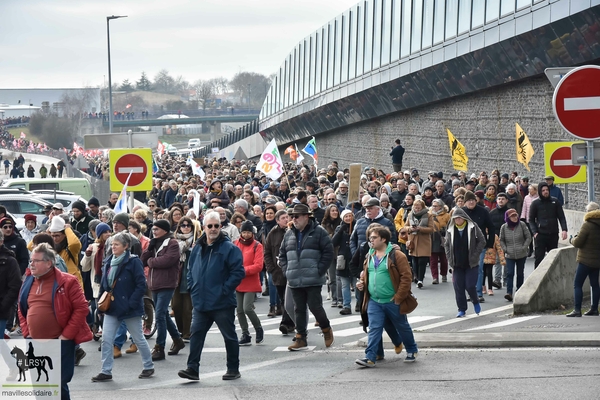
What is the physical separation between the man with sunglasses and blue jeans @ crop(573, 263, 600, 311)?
5.08 meters

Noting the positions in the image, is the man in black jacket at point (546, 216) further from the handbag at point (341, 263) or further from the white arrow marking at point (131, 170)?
the white arrow marking at point (131, 170)

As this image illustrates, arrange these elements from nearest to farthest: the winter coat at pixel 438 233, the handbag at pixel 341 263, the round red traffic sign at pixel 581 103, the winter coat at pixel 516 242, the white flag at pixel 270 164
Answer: the round red traffic sign at pixel 581 103 < the handbag at pixel 341 263 < the winter coat at pixel 516 242 < the winter coat at pixel 438 233 < the white flag at pixel 270 164

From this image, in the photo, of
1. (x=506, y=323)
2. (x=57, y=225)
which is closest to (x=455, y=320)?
(x=506, y=323)

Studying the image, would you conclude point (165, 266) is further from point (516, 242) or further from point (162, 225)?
point (516, 242)

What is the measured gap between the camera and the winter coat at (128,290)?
10945 mm

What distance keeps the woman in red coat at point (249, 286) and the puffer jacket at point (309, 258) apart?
806mm

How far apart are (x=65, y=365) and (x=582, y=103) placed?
538cm

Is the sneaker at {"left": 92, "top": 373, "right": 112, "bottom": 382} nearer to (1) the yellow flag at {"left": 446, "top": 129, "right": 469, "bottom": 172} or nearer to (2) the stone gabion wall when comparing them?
(2) the stone gabion wall

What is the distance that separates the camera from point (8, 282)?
37.4ft

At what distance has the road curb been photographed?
11.7 metres

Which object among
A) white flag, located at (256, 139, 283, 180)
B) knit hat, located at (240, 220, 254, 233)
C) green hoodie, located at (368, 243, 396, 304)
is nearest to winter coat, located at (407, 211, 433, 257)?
knit hat, located at (240, 220, 254, 233)

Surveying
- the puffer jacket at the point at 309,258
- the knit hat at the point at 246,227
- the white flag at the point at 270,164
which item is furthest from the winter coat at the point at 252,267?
the white flag at the point at 270,164

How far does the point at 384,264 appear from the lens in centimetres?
1103

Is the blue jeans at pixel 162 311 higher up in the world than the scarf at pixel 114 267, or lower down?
lower down
